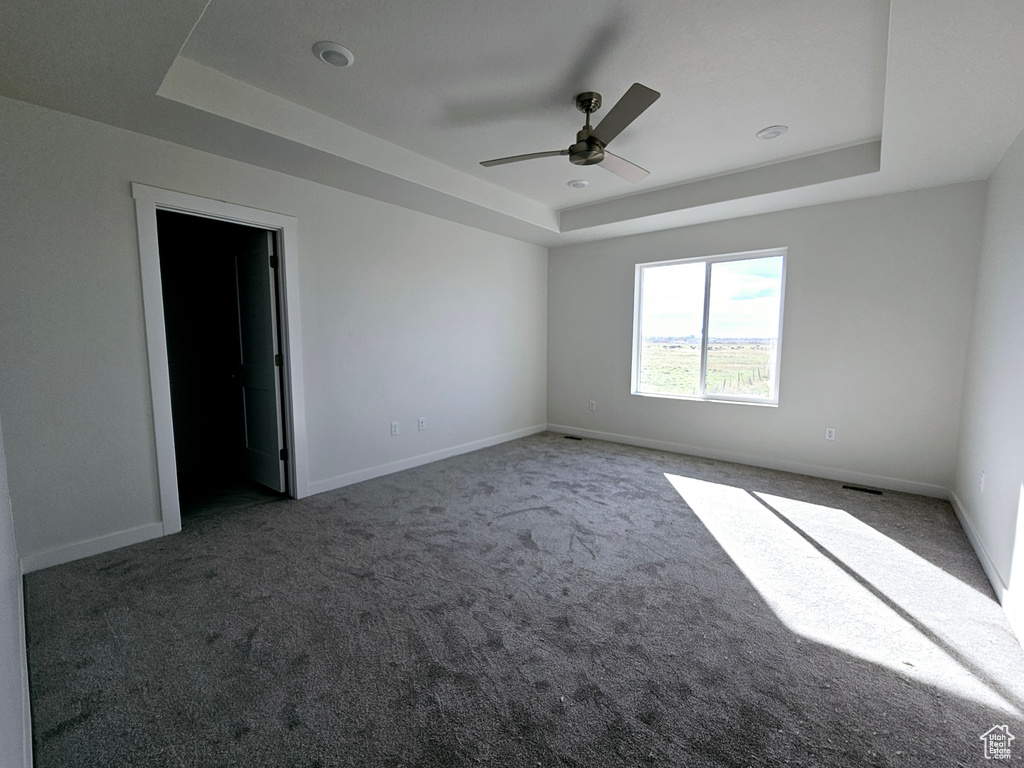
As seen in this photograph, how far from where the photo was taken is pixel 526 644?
1.83m

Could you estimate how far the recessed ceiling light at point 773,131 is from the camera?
293cm

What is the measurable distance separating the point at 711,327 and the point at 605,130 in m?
2.87

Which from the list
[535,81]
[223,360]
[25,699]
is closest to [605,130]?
[535,81]

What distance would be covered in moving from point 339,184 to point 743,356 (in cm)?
412

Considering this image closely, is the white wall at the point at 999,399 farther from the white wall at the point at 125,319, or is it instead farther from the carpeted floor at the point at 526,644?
the white wall at the point at 125,319

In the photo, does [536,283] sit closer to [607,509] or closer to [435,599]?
[607,509]

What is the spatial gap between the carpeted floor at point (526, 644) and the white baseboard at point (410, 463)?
1.78 ft

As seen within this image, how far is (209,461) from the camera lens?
14.8 ft

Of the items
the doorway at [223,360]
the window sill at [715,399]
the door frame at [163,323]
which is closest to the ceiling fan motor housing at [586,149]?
the door frame at [163,323]

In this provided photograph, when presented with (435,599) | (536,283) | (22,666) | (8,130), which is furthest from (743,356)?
(8,130)

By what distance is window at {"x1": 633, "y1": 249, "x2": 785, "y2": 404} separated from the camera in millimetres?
4305

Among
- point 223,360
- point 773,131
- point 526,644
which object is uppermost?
point 773,131

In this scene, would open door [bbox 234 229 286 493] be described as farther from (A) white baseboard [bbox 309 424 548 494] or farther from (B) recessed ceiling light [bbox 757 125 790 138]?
(B) recessed ceiling light [bbox 757 125 790 138]

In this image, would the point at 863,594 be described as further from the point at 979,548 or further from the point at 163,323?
the point at 163,323
